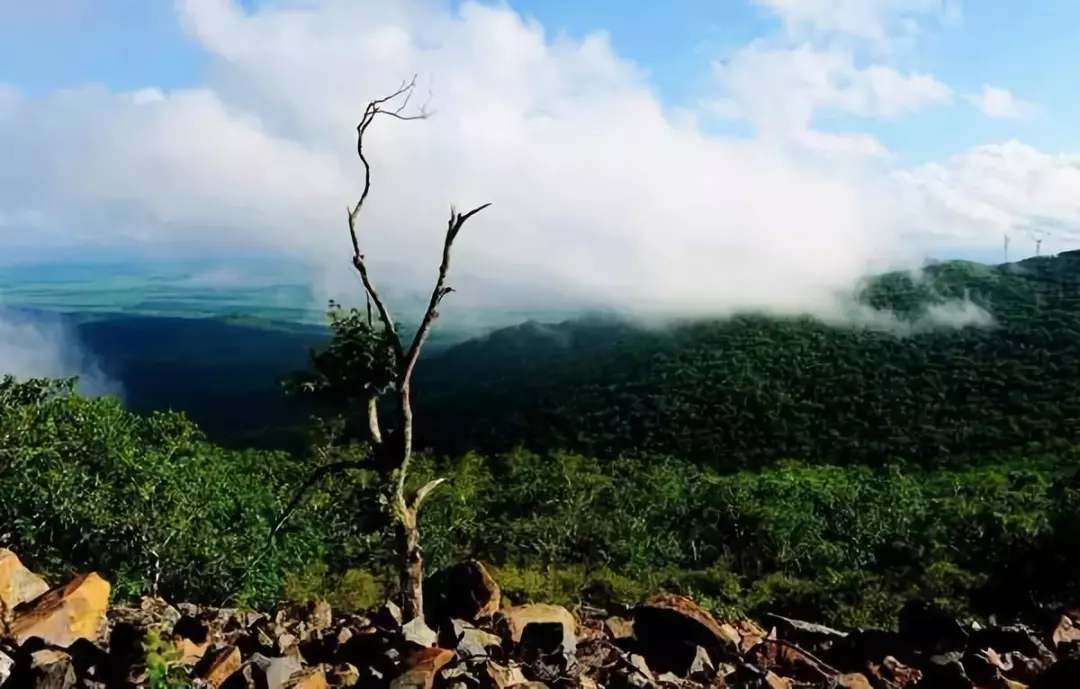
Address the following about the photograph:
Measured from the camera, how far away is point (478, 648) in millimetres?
12914

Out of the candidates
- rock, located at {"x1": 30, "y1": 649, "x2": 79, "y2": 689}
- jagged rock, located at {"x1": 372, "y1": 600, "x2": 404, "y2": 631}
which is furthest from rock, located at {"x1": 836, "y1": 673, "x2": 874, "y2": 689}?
rock, located at {"x1": 30, "y1": 649, "x2": 79, "y2": 689}

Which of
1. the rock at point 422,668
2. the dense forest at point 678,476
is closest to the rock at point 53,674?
the rock at point 422,668

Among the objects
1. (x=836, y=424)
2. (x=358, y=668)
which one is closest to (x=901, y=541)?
(x=358, y=668)

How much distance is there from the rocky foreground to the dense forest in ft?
8.51

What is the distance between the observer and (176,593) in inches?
1027

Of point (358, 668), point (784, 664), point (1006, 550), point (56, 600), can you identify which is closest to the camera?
point (358, 668)

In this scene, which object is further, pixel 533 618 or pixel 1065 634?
pixel 1065 634

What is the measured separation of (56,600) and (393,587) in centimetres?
2083

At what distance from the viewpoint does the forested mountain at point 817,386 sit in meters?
93.8

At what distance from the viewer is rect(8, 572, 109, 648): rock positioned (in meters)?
12.2

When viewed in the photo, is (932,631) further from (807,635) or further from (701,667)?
(701,667)

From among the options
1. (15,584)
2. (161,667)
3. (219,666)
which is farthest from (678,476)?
(161,667)

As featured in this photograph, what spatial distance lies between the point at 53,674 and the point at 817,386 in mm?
106635

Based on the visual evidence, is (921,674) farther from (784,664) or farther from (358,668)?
(358,668)
